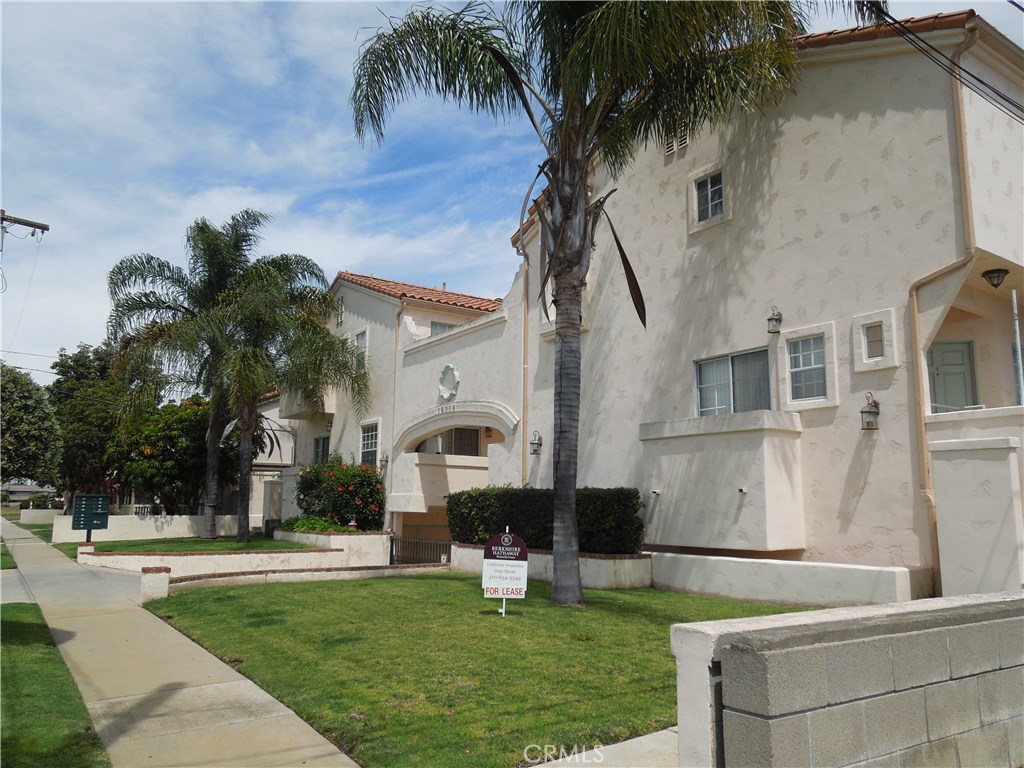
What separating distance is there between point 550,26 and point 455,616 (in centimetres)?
852

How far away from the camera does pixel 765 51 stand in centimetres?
1186

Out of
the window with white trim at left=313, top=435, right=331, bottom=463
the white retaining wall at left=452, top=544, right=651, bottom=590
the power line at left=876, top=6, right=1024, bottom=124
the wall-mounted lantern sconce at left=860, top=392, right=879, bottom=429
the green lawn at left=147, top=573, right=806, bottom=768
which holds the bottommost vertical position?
the green lawn at left=147, top=573, right=806, bottom=768

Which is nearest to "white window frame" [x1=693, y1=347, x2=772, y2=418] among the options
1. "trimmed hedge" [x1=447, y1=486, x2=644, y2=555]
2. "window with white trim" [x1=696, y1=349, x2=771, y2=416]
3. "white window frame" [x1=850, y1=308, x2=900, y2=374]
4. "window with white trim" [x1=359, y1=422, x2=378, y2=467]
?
"window with white trim" [x1=696, y1=349, x2=771, y2=416]

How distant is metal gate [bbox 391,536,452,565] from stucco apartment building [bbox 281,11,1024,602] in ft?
19.0

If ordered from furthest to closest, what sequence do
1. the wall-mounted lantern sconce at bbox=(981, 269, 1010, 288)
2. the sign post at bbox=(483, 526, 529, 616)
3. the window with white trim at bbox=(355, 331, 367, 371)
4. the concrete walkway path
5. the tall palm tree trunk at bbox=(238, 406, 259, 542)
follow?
Answer: the window with white trim at bbox=(355, 331, 367, 371), the tall palm tree trunk at bbox=(238, 406, 259, 542), the wall-mounted lantern sconce at bbox=(981, 269, 1010, 288), the sign post at bbox=(483, 526, 529, 616), the concrete walkway path

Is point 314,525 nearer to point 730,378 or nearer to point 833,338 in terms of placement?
point 730,378

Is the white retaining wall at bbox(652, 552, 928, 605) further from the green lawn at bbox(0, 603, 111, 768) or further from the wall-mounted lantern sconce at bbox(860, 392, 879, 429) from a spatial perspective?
the green lawn at bbox(0, 603, 111, 768)

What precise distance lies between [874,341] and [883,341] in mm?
194

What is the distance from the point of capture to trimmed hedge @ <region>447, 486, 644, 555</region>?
46.3 feet

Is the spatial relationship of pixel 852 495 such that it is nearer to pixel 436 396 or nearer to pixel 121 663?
pixel 121 663

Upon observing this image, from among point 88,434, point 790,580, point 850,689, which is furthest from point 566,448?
point 88,434

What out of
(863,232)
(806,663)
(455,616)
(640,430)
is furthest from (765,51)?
(806,663)

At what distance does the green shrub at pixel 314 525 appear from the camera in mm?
22328

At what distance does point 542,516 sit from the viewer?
1571 centimetres
